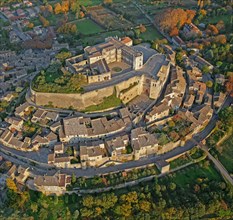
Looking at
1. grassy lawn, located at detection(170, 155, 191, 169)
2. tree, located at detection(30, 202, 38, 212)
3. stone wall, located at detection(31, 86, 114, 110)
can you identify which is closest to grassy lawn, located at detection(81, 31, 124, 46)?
stone wall, located at detection(31, 86, 114, 110)

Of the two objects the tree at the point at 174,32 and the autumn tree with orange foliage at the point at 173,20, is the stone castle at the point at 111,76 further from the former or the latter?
the autumn tree with orange foliage at the point at 173,20

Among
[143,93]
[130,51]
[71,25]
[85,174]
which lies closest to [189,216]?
[85,174]

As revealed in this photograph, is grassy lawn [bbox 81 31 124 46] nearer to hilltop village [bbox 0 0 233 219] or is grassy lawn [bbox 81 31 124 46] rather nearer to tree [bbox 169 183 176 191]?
hilltop village [bbox 0 0 233 219]

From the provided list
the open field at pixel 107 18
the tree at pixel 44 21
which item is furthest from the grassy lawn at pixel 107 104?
the tree at pixel 44 21

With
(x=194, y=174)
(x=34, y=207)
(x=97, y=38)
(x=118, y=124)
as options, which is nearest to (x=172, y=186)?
(x=194, y=174)

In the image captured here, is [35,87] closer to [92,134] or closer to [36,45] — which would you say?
[92,134]
